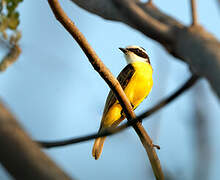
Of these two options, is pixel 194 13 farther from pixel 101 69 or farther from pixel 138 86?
pixel 138 86

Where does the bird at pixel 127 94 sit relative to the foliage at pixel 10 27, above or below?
below

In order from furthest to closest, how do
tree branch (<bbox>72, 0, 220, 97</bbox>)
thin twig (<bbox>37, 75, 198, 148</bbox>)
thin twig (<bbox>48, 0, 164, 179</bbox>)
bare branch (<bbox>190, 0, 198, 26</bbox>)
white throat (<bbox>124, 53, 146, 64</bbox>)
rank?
white throat (<bbox>124, 53, 146, 64</bbox>) < thin twig (<bbox>48, 0, 164, 179</bbox>) < thin twig (<bbox>37, 75, 198, 148</bbox>) < bare branch (<bbox>190, 0, 198, 26</bbox>) < tree branch (<bbox>72, 0, 220, 97</bbox>)

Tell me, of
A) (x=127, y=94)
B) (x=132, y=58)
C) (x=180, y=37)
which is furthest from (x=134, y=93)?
(x=180, y=37)

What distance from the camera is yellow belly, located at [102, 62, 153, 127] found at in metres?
6.03

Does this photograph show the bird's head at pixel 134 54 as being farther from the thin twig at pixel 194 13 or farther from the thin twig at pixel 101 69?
the thin twig at pixel 194 13

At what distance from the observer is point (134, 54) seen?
7234 millimetres

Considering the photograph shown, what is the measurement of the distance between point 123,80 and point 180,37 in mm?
4808

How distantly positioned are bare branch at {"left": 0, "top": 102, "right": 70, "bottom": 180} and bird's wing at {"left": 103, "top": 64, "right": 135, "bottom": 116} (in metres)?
4.66

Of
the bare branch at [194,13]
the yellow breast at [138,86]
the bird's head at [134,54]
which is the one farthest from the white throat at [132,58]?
the bare branch at [194,13]

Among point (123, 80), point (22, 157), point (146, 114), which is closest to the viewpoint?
point (22, 157)

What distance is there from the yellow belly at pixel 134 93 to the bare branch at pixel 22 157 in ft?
15.8

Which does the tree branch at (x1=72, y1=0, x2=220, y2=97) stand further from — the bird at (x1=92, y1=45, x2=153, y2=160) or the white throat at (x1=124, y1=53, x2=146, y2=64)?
the white throat at (x1=124, y1=53, x2=146, y2=64)

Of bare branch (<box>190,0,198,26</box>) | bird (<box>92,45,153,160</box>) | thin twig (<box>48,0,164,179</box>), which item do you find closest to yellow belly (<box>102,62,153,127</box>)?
bird (<box>92,45,153,160</box>)

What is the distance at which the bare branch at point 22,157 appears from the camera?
1.03 metres
